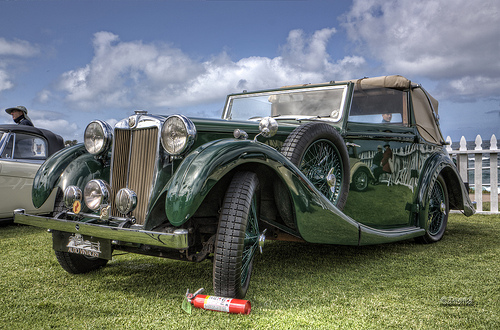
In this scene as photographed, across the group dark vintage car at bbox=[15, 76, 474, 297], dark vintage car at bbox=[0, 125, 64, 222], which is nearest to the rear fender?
dark vintage car at bbox=[15, 76, 474, 297]

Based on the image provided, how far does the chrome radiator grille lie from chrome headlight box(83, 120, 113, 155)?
6.9 inches

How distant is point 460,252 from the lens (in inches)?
163

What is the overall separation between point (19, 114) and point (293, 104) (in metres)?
5.33

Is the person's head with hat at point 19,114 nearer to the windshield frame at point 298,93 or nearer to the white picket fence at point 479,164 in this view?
the windshield frame at point 298,93

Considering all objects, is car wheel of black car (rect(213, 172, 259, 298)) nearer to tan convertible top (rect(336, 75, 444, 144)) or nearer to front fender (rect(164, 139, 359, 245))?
front fender (rect(164, 139, 359, 245))

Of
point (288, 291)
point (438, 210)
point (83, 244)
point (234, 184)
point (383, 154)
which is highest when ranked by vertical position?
point (383, 154)

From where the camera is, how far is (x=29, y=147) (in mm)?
6176

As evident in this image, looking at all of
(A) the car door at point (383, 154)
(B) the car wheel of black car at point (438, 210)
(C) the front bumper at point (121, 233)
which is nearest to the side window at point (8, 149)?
(C) the front bumper at point (121, 233)

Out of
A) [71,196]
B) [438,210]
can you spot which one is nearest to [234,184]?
[71,196]

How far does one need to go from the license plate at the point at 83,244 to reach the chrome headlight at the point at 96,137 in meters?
0.70

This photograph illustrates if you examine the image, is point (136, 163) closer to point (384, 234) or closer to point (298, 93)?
point (298, 93)

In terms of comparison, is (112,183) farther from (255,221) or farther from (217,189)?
(255,221)

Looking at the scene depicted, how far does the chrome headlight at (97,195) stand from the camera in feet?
8.61

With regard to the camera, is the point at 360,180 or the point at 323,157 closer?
the point at 323,157
